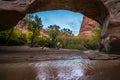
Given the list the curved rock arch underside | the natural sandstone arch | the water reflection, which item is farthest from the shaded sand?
the natural sandstone arch

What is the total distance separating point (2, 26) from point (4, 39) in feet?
15.6

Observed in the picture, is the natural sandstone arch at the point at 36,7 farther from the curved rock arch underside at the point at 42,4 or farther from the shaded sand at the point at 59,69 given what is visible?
the shaded sand at the point at 59,69

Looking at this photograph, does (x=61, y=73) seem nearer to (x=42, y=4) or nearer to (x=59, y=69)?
(x=59, y=69)

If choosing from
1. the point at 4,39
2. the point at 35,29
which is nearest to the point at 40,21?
the point at 35,29

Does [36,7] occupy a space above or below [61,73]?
above

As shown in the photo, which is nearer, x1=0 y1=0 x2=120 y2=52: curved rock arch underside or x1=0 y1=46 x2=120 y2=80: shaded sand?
x1=0 y1=46 x2=120 y2=80: shaded sand

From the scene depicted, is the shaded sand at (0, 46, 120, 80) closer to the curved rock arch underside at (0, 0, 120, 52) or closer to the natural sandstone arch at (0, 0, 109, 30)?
the curved rock arch underside at (0, 0, 120, 52)

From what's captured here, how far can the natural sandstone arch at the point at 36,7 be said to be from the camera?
11.2 metres

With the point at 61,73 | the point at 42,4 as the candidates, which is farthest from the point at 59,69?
the point at 42,4

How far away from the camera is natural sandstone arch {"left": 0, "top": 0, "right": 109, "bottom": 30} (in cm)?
1122

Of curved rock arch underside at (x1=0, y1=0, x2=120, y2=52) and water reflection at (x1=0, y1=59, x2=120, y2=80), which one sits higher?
curved rock arch underside at (x1=0, y1=0, x2=120, y2=52)

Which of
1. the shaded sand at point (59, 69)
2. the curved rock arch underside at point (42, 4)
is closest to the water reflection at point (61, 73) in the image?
the shaded sand at point (59, 69)

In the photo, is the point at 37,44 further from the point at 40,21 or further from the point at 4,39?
the point at 4,39

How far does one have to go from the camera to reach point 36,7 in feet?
46.6
